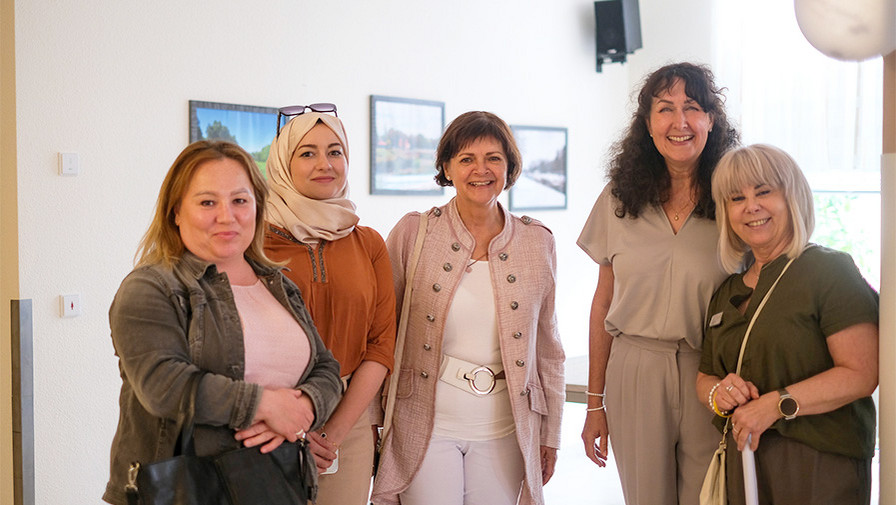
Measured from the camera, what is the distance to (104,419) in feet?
14.3

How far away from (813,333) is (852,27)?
0.76 metres

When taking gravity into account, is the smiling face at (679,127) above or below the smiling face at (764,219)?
above

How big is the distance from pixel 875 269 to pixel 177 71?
5.32m

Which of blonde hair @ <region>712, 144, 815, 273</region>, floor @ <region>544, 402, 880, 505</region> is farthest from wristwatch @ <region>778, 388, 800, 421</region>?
floor @ <region>544, 402, 880, 505</region>

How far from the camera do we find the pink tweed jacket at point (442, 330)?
2.54 meters

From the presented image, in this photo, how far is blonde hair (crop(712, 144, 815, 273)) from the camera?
7.25ft

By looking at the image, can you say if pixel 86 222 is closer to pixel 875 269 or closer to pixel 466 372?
pixel 466 372

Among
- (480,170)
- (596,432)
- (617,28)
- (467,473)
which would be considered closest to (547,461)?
(596,432)

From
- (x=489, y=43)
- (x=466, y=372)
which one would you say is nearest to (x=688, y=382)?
(x=466, y=372)

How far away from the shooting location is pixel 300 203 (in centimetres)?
231

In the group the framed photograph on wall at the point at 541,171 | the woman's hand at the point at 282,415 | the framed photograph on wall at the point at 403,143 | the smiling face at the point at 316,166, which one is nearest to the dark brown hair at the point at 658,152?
the smiling face at the point at 316,166

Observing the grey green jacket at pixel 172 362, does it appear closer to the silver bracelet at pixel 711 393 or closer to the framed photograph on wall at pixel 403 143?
the silver bracelet at pixel 711 393

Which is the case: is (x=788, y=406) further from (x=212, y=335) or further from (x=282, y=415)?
(x=212, y=335)

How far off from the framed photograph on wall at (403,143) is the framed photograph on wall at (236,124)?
0.89 metres
